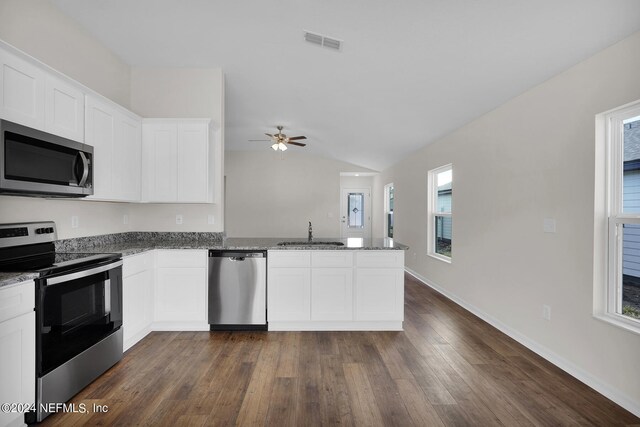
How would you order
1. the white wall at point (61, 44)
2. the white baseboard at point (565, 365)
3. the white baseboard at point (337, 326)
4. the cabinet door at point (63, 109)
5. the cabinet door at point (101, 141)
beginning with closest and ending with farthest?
the white baseboard at point (565, 365) → the cabinet door at point (63, 109) → the white wall at point (61, 44) → the cabinet door at point (101, 141) → the white baseboard at point (337, 326)

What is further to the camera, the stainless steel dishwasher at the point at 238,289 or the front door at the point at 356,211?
the front door at the point at 356,211

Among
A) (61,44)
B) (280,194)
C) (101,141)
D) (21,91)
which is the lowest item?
(280,194)

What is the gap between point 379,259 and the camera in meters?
3.33

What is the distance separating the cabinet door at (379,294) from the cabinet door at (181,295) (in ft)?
5.30

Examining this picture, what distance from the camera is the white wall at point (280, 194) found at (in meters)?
8.26

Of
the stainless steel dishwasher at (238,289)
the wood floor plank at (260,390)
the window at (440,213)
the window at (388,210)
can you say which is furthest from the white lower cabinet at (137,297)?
the window at (388,210)

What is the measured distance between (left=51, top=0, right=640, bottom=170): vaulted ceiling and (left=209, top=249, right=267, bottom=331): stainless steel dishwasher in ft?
6.91

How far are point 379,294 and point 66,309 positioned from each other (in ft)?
8.56

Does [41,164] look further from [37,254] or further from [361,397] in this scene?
[361,397]

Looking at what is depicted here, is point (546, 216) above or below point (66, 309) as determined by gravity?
above

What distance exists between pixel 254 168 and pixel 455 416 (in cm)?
722

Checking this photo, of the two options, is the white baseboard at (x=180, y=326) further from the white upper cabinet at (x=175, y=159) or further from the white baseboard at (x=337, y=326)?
the white upper cabinet at (x=175, y=159)

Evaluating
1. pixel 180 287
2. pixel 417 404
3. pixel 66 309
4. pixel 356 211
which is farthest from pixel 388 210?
pixel 66 309

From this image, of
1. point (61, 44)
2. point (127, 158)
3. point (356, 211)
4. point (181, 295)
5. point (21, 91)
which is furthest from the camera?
point (356, 211)
